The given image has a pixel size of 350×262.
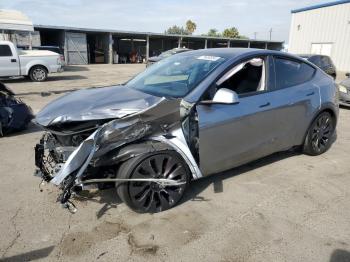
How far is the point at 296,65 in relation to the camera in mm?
4680

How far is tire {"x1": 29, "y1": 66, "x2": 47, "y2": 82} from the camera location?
597 inches

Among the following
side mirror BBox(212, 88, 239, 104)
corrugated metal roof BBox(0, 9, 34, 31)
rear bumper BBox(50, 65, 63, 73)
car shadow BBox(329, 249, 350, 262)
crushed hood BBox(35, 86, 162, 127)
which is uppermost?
corrugated metal roof BBox(0, 9, 34, 31)

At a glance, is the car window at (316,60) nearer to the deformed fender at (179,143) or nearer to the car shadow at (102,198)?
the deformed fender at (179,143)

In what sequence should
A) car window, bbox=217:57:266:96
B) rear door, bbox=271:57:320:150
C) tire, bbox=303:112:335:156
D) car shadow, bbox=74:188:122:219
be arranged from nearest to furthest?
car shadow, bbox=74:188:122:219 < car window, bbox=217:57:266:96 < rear door, bbox=271:57:320:150 < tire, bbox=303:112:335:156

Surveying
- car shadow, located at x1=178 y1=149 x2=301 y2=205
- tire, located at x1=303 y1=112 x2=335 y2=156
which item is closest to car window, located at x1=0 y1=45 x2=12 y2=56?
car shadow, located at x1=178 y1=149 x2=301 y2=205

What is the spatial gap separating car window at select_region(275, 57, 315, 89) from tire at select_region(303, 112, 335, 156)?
69 cm

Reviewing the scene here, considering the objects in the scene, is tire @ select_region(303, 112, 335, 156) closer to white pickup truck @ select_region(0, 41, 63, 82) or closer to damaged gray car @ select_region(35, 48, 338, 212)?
damaged gray car @ select_region(35, 48, 338, 212)

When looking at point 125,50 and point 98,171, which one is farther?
point 125,50

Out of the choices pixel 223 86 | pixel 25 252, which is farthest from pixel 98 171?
pixel 223 86

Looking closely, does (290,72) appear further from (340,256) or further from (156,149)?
(340,256)

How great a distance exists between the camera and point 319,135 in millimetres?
5125

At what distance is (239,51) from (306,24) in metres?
28.6

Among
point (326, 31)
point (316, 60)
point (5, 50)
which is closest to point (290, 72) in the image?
point (316, 60)

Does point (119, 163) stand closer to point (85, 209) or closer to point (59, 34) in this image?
point (85, 209)
